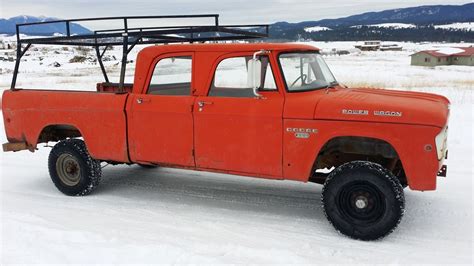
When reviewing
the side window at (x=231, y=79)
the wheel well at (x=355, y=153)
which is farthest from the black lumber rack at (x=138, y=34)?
the wheel well at (x=355, y=153)

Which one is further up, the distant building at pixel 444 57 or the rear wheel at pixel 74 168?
the rear wheel at pixel 74 168

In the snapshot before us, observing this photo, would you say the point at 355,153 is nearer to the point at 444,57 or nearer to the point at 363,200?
the point at 363,200

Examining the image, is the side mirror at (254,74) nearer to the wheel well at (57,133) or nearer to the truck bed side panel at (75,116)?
the truck bed side panel at (75,116)

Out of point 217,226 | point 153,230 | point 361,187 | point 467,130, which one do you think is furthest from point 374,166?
point 467,130

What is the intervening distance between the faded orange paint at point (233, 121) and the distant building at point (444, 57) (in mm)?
64529

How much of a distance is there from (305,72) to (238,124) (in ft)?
3.43

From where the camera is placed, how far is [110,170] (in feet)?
26.0

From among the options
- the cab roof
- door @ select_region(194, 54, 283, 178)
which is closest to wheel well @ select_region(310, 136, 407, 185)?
door @ select_region(194, 54, 283, 178)

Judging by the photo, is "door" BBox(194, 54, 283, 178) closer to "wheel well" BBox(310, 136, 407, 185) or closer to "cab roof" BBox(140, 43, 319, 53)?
"cab roof" BBox(140, 43, 319, 53)

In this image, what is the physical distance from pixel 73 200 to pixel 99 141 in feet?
2.88

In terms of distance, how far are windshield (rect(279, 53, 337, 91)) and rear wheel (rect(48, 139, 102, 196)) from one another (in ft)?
9.88

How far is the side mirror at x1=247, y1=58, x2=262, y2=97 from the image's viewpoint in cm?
493

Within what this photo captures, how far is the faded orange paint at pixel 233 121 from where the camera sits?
4570mm

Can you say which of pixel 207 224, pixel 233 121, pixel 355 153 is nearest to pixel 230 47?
pixel 233 121
